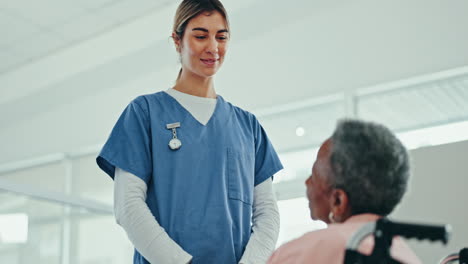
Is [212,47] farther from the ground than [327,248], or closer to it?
farther from the ground

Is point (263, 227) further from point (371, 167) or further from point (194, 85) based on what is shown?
point (371, 167)

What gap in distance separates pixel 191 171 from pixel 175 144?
0.27 ft

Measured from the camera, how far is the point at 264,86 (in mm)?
5219

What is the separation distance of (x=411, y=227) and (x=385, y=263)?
0.25 feet

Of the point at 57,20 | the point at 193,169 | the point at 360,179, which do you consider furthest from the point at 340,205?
the point at 57,20

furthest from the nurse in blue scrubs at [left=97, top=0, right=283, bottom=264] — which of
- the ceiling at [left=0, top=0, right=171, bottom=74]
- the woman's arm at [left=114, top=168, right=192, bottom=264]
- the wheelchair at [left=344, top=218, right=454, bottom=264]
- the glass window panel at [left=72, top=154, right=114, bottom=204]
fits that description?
the glass window panel at [left=72, top=154, right=114, bottom=204]

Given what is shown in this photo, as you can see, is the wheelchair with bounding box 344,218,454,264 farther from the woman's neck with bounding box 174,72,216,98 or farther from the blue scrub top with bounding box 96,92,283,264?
the woman's neck with bounding box 174,72,216,98

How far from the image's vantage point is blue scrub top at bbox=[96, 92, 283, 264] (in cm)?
155

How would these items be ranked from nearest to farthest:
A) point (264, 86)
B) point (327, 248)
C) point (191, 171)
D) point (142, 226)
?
point (327, 248), point (142, 226), point (191, 171), point (264, 86)

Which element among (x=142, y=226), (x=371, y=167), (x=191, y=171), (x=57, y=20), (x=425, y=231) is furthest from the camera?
(x=57, y=20)

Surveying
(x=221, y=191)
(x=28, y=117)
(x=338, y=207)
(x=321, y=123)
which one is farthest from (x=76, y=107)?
(x=338, y=207)

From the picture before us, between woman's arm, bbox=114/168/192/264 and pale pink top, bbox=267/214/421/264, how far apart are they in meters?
0.45

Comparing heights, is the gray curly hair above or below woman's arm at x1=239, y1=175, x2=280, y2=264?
above

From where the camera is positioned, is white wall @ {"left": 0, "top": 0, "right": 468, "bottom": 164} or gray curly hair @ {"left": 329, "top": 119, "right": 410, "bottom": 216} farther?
white wall @ {"left": 0, "top": 0, "right": 468, "bottom": 164}
